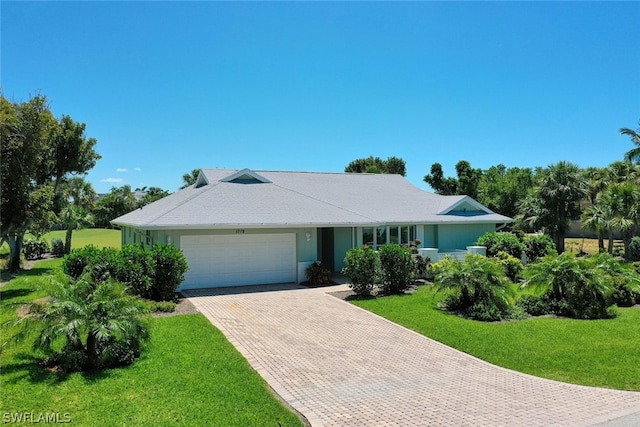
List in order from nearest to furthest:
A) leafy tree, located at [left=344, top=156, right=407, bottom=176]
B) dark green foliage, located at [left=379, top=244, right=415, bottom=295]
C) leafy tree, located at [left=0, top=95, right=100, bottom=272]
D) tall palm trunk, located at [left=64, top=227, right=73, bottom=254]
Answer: leafy tree, located at [left=0, top=95, right=100, bottom=272] < dark green foliage, located at [left=379, top=244, right=415, bottom=295] < tall palm trunk, located at [left=64, top=227, right=73, bottom=254] < leafy tree, located at [left=344, top=156, right=407, bottom=176]

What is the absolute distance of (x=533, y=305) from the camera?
13812 millimetres

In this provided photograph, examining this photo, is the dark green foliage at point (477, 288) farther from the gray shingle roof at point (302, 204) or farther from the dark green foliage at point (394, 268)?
the gray shingle roof at point (302, 204)

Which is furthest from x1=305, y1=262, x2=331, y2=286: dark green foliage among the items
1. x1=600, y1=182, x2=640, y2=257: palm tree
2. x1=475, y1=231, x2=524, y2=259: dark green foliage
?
x1=600, y1=182, x2=640, y2=257: palm tree

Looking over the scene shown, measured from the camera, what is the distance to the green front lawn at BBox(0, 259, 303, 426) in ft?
20.6

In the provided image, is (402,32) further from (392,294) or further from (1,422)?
(1,422)

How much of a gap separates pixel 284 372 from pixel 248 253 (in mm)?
10541

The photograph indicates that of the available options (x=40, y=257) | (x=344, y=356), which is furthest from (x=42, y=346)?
(x=40, y=257)

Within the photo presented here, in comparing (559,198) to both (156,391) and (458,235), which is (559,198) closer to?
(458,235)

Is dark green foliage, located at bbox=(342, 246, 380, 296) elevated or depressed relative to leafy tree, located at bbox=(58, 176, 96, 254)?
depressed

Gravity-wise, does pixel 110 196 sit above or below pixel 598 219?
above

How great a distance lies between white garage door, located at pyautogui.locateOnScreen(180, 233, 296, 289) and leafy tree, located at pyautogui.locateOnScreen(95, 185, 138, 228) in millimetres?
46058

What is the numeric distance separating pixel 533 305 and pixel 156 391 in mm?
11891

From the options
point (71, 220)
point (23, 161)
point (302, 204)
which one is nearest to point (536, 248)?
point (302, 204)

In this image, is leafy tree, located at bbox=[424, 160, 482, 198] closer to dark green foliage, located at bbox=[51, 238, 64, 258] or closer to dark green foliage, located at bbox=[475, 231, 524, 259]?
dark green foliage, located at bbox=[475, 231, 524, 259]
